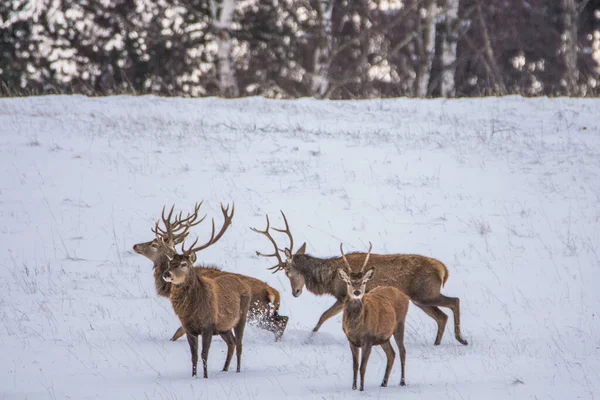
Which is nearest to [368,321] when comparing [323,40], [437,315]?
[437,315]

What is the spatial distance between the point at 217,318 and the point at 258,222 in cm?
489

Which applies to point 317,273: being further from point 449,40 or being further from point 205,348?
point 449,40

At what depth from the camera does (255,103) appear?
1934cm

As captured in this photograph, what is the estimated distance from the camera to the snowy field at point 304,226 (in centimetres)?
815

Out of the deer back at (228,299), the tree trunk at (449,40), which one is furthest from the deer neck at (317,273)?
the tree trunk at (449,40)

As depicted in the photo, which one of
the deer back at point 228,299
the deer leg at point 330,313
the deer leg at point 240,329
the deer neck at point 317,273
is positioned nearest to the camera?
the deer back at point 228,299

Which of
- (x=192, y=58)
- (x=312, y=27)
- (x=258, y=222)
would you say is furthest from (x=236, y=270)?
(x=192, y=58)

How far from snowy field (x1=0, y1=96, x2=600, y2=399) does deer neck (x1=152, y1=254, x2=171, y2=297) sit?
35 centimetres

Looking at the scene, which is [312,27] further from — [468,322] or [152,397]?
[152,397]

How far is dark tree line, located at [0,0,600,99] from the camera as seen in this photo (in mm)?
29891

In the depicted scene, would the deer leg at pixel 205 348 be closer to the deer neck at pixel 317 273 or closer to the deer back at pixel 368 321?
the deer back at pixel 368 321

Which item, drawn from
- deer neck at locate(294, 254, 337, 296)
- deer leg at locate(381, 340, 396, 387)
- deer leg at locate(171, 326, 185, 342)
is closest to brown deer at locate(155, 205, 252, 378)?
deer leg at locate(171, 326, 185, 342)

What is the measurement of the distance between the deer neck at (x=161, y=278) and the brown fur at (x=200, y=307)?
162 centimetres

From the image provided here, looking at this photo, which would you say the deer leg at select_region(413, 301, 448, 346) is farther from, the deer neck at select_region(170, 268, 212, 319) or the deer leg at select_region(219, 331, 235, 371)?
the deer neck at select_region(170, 268, 212, 319)
